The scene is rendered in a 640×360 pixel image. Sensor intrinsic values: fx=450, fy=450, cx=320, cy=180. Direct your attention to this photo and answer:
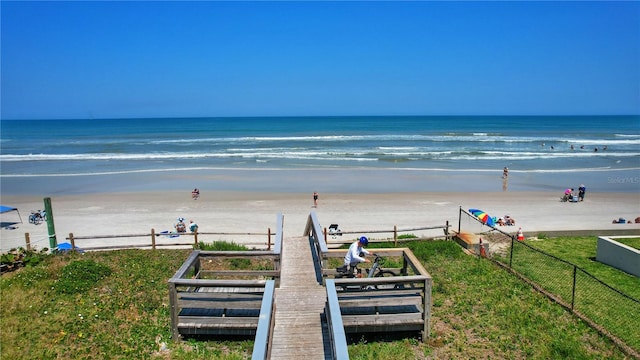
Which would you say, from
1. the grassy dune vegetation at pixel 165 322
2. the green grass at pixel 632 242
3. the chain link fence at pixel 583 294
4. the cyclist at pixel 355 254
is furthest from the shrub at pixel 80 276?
the green grass at pixel 632 242

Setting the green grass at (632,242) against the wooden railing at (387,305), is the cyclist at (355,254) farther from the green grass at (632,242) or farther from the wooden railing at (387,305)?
the green grass at (632,242)

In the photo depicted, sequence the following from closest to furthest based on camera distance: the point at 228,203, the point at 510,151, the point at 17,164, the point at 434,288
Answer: the point at 434,288 → the point at 228,203 → the point at 17,164 → the point at 510,151

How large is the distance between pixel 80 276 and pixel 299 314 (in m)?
6.44

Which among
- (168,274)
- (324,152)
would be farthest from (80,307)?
(324,152)

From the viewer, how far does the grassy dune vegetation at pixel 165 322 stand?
813 centimetres

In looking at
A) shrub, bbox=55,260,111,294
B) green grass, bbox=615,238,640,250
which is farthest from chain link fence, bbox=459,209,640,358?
shrub, bbox=55,260,111,294

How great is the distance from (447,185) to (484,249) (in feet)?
63.3

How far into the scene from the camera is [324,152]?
57.4 m

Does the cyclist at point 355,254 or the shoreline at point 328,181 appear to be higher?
the cyclist at point 355,254

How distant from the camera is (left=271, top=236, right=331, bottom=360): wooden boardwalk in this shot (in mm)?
7145

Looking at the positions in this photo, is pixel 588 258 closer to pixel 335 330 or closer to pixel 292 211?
pixel 335 330

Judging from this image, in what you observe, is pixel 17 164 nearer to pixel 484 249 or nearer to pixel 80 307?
pixel 80 307

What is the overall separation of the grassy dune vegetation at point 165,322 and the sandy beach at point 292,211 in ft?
21.6

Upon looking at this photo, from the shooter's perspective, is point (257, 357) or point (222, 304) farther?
point (222, 304)
